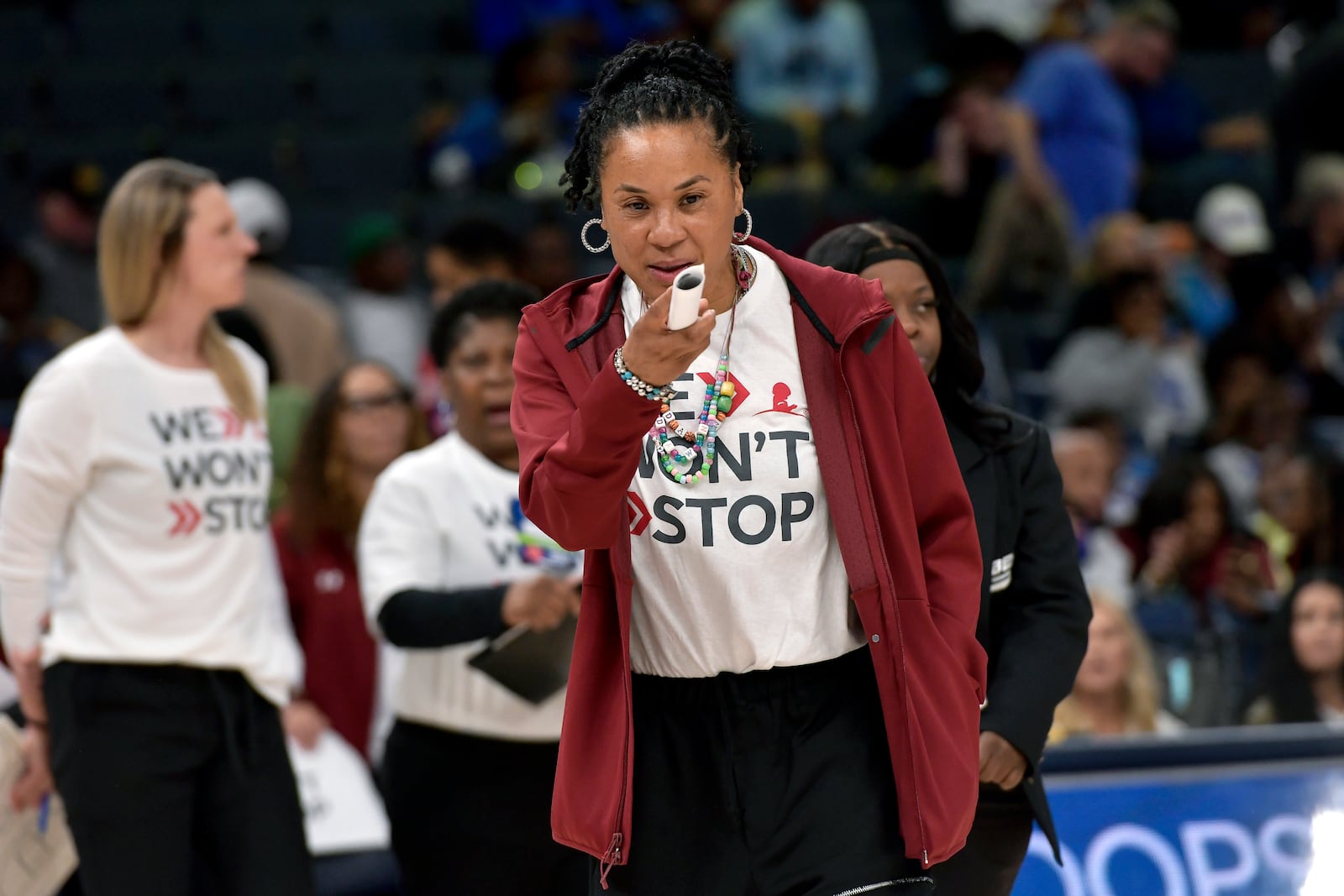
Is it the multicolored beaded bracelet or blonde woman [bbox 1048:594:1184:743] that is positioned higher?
the multicolored beaded bracelet

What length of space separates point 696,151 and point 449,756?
197cm

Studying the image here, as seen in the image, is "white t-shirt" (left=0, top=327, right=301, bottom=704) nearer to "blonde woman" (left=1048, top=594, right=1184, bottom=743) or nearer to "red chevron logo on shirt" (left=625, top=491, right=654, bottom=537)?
"red chevron logo on shirt" (left=625, top=491, right=654, bottom=537)

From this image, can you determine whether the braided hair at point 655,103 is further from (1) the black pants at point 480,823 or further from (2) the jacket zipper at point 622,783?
(1) the black pants at point 480,823

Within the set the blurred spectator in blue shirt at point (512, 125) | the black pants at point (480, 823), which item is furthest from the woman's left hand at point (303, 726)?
the blurred spectator in blue shirt at point (512, 125)

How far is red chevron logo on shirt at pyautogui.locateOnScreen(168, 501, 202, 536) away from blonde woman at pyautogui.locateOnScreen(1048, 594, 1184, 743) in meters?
2.86

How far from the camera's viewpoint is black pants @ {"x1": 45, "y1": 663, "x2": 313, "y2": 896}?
368 centimetres

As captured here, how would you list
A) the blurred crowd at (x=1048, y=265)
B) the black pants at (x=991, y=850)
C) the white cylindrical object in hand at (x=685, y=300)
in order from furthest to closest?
the blurred crowd at (x=1048, y=265) → the black pants at (x=991, y=850) → the white cylindrical object in hand at (x=685, y=300)

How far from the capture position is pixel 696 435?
2.62 meters

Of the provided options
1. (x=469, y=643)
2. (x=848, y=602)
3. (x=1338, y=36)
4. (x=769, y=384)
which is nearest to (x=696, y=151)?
(x=769, y=384)

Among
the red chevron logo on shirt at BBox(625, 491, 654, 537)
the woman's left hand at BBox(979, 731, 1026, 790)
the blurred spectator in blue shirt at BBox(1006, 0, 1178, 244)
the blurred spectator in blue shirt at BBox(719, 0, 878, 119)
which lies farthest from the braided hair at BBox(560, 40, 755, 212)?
the blurred spectator in blue shirt at BBox(719, 0, 878, 119)

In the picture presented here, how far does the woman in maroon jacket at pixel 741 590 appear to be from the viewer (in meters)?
2.61

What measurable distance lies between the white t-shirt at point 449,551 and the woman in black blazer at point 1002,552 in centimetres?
111

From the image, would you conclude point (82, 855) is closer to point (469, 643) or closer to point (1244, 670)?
point (469, 643)

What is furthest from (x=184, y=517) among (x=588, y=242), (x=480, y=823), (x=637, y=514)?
(x=637, y=514)
